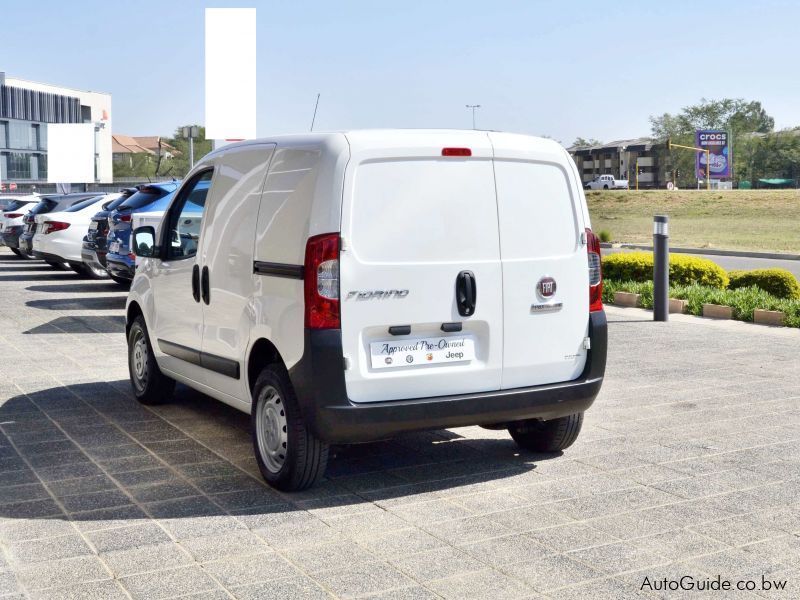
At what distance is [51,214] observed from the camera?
21234 millimetres

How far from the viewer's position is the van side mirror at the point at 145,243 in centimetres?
775

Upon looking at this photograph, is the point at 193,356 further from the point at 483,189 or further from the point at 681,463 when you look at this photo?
the point at 681,463

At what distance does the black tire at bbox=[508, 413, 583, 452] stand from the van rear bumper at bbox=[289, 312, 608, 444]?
465 millimetres

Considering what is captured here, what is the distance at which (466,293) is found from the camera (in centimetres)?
567

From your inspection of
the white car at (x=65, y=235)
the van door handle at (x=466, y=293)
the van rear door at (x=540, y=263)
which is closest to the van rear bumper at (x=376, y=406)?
the van rear door at (x=540, y=263)

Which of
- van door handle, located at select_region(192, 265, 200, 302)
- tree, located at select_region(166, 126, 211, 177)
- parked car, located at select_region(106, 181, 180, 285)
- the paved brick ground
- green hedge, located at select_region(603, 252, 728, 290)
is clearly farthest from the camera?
tree, located at select_region(166, 126, 211, 177)

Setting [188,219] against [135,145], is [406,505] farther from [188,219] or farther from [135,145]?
[135,145]

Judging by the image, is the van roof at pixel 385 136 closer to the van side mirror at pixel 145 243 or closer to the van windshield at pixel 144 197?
the van side mirror at pixel 145 243

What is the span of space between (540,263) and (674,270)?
11.0 meters

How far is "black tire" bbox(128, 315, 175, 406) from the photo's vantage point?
26.6ft

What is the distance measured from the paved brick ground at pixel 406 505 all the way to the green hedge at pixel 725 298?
4.57 meters

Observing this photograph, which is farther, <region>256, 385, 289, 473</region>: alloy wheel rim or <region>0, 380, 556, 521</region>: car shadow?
<region>256, 385, 289, 473</region>: alloy wheel rim

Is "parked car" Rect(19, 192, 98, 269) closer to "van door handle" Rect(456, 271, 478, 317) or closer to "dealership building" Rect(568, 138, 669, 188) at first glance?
"van door handle" Rect(456, 271, 478, 317)

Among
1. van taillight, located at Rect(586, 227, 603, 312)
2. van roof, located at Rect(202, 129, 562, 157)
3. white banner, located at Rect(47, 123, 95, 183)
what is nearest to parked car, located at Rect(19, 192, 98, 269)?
white banner, located at Rect(47, 123, 95, 183)
